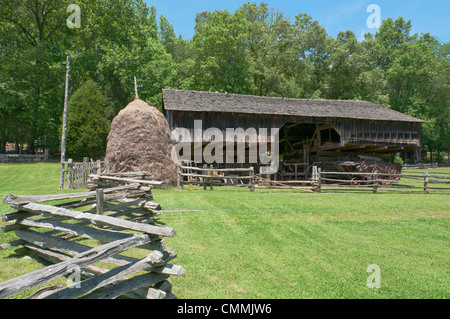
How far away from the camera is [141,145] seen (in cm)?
1322

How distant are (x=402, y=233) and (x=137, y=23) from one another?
3662 cm

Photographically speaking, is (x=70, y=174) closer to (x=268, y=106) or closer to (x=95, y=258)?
(x=95, y=258)

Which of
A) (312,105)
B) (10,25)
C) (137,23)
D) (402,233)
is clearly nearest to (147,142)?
(402,233)

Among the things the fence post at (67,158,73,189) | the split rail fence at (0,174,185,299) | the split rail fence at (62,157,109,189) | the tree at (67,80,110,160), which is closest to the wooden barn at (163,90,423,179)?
the split rail fence at (62,157,109,189)

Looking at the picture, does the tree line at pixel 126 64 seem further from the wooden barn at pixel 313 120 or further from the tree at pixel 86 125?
the wooden barn at pixel 313 120

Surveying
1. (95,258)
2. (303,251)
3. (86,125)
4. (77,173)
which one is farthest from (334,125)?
(86,125)

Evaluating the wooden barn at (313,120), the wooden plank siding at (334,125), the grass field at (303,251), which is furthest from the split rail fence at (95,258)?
the wooden barn at (313,120)

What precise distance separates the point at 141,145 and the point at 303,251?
387 inches

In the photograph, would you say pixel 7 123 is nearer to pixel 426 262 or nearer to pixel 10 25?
pixel 10 25

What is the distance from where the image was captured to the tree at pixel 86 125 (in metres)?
24.2

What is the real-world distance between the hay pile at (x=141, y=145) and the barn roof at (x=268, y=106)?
3.93 meters

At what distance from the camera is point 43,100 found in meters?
31.7

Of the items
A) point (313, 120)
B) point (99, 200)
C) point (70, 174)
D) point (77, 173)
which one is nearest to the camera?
point (99, 200)

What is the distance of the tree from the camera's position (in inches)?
951
